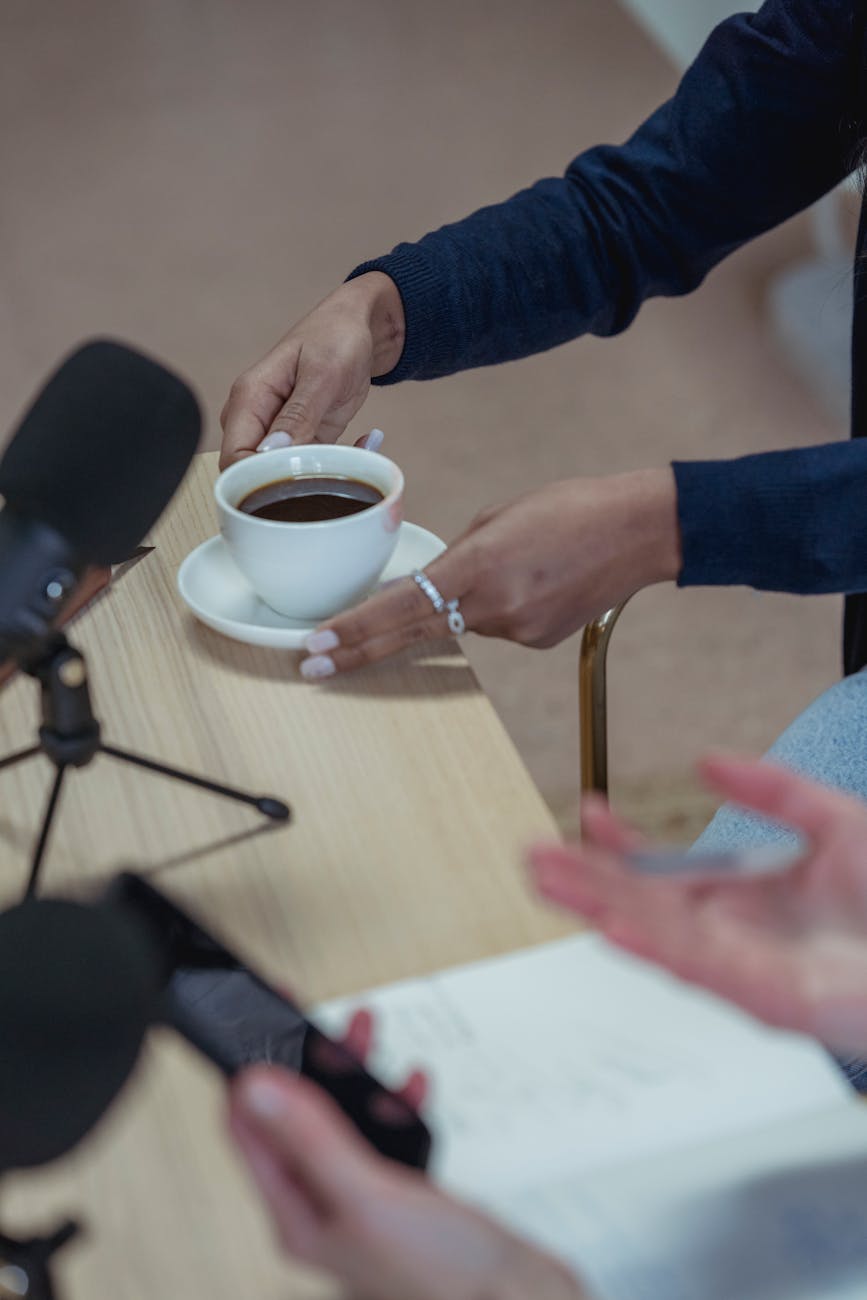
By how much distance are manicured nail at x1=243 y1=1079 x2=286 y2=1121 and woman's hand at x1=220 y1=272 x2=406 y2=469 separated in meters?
0.51

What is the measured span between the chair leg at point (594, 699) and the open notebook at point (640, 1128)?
1.43 feet

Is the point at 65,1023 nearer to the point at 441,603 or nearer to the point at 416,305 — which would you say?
the point at 441,603

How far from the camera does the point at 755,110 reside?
112cm

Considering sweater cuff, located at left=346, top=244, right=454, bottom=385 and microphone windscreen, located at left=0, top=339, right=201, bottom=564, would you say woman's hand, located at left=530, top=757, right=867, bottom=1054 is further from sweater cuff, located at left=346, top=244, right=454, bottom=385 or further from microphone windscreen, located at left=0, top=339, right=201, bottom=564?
sweater cuff, located at left=346, top=244, right=454, bottom=385

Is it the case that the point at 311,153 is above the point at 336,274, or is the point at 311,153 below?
above

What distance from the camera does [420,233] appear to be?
309 centimetres

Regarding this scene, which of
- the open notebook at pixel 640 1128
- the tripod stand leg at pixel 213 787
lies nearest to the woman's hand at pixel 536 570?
the tripod stand leg at pixel 213 787

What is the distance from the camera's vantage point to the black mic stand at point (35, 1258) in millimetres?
475

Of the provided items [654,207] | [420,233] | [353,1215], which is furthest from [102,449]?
[420,233]

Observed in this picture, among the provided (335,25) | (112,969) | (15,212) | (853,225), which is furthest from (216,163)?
(112,969)

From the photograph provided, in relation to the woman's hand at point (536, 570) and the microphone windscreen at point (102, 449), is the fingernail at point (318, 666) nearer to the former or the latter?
the woman's hand at point (536, 570)

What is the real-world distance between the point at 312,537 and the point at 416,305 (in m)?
0.37

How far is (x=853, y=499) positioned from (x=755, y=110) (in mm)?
452

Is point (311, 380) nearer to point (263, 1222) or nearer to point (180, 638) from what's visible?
point (180, 638)
